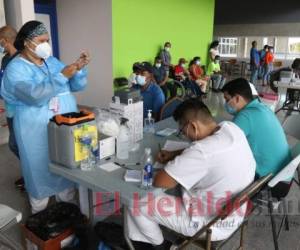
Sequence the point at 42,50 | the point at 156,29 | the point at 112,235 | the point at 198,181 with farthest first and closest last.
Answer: the point at 156,29
the point at 42,50
the point at 112,235
the point at 198,181

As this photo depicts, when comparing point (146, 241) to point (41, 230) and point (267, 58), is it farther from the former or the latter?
point (267, 58)

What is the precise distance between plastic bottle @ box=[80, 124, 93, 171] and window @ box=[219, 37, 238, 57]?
13.4 meters

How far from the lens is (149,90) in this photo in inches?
109

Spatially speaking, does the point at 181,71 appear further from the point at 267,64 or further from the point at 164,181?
the point at 164,181

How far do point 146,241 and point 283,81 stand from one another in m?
4.47

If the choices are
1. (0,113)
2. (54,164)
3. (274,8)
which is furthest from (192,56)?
(54,164)

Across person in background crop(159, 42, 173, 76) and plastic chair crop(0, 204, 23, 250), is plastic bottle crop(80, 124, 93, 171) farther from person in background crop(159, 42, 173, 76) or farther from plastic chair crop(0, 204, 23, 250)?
person in background crop(159, 42, 173, 76)

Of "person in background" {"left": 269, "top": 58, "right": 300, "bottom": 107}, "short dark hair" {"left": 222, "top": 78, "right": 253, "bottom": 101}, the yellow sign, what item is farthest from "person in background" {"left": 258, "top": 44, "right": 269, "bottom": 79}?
the yellow sign

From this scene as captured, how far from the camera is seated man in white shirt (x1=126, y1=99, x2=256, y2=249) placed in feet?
3.93

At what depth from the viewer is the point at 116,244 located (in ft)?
5.03

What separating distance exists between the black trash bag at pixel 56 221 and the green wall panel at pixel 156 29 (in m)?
4.05

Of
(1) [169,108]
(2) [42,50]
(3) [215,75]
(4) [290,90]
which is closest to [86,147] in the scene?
(2) [42,50]

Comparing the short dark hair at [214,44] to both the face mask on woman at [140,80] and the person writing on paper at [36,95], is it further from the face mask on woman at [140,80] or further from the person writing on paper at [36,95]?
the person writing on paper at [36,95]

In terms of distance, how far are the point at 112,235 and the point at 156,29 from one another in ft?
18.1
